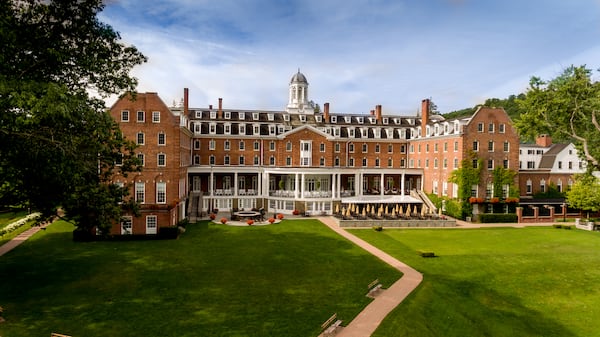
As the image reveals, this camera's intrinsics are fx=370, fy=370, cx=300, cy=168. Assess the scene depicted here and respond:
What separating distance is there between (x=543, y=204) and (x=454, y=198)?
12.1m

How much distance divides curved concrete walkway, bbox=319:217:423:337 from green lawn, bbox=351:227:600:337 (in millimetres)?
420

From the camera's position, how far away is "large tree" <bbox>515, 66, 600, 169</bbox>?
2134cm

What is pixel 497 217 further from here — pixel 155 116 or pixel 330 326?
pixel 155 116

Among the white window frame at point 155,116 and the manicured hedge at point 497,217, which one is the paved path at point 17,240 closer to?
the white window frame at point 155,116

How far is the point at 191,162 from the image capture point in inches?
2082

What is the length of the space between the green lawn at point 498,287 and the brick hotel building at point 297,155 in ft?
46.3

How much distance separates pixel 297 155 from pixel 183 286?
3451 cm

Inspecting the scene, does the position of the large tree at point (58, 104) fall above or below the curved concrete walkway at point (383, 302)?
above

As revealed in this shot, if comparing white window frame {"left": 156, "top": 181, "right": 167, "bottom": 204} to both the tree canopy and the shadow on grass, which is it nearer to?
the shadow on grass

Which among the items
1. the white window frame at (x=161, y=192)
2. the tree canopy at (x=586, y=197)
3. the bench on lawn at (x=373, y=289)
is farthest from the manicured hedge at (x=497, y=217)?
the white window frame at (x=161, y=192)

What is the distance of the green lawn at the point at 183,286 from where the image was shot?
50.1 ft

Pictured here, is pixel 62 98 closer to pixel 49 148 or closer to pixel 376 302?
pixel 49 148

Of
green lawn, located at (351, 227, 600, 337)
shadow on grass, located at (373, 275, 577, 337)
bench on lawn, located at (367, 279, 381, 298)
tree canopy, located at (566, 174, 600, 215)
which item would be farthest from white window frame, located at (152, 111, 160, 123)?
tree canopy, located at (566, 174, 600, 215)

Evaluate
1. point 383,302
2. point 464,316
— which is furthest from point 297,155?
point 464,316
